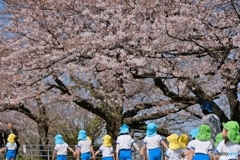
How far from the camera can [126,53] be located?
11430mm

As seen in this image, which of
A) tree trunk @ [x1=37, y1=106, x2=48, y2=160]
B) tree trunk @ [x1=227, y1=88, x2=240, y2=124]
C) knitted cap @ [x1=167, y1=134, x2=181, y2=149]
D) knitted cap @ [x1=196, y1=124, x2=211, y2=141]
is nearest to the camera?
knitted cap @ [x1=196, y1=124, x2=211, y2=141]

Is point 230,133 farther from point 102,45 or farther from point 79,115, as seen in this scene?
point 79,115

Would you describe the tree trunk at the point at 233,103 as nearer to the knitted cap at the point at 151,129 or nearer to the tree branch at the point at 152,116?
the knitted cap at the point at 151,129

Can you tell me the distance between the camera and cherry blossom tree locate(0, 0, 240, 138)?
1038 centimetres

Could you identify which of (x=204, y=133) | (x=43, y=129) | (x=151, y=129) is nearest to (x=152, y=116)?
(x=151, y=129)

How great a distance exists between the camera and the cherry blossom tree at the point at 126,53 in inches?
409

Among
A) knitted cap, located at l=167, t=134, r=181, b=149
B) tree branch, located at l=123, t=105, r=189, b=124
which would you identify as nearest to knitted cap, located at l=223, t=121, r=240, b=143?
knitted cap, located at l=167, t=134, r=181, b=149

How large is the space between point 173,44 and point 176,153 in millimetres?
2205

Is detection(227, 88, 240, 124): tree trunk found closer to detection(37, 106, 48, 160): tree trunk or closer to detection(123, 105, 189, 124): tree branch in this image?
detection(123, 105, 189, 124): tree branch

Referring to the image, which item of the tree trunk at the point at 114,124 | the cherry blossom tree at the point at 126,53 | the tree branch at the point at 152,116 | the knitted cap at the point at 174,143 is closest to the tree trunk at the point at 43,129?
the cherry blossom tree at the point at 126,53

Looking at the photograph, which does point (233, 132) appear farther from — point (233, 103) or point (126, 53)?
point (233, 103)

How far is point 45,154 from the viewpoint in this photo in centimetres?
2141

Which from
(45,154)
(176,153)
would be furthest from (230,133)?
(45,154)

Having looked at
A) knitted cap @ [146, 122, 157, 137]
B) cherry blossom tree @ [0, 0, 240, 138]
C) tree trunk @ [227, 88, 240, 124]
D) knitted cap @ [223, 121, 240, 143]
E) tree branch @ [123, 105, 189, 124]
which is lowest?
knitted cap @ [223, 121, 240, 143]
